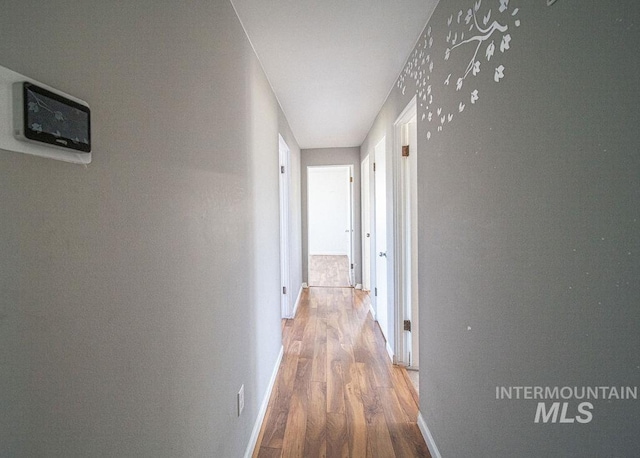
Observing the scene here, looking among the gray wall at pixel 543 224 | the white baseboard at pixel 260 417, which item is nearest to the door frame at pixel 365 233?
the white baseboard at pixel 260 417

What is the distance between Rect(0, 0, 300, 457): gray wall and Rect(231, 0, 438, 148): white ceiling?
0.36 meters

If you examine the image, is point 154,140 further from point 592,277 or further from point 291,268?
point 291,268

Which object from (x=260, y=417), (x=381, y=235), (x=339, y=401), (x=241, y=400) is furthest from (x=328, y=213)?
(x=241, y=400)

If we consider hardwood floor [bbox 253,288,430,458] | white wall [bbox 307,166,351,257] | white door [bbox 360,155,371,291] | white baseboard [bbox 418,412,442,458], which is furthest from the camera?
white wall [bbox 307,166,351,257]

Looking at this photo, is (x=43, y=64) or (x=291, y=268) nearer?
(x=43, y=64)

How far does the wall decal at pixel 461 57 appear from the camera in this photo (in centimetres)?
89

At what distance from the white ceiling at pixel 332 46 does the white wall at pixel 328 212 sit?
505 cm

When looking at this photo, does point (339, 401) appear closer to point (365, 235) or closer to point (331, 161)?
point (365, 235)

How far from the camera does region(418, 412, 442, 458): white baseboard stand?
58.3 inches

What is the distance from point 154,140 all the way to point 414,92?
159 cm

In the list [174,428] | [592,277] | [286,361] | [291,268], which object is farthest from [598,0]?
[291,268]

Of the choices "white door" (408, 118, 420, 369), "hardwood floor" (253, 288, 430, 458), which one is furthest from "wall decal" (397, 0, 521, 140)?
"hardwood floor" (253, 288, 430, 458)

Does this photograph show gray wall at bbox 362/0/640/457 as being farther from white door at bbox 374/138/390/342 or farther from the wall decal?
white door at bbox 374/138/390/342

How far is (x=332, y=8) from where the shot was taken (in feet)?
4.60
